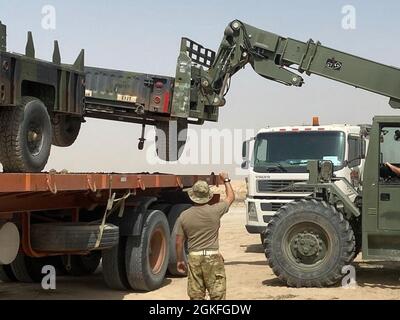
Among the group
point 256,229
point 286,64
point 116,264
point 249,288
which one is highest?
point 286,64

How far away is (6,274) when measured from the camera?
923 cm

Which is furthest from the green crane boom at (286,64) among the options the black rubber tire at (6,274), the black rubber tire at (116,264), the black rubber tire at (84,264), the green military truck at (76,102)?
the black rubber tire at (6,274)

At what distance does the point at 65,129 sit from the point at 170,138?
3146mm

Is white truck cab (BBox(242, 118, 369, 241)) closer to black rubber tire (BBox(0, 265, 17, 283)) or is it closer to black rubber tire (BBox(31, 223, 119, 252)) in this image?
black rubber tire (BBox(0, 265, 17, 283))

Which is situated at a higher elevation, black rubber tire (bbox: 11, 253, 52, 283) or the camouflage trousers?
the camouflage trousers

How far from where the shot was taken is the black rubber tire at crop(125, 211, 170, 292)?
8.02 m

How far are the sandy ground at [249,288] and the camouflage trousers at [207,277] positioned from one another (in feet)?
6.53

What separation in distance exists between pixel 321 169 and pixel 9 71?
4683mm

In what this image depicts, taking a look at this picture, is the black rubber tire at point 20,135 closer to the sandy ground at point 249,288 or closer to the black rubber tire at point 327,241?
the sandy ground at point 249,288

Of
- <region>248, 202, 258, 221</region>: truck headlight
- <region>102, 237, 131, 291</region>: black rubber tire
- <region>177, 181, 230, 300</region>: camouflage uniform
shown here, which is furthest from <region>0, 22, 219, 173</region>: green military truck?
<region>177, 181, 230, 300</region>: camouflage uniform

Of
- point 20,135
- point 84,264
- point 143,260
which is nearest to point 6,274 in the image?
point 84,264

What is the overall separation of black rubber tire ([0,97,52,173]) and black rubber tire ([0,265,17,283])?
7.80 feet

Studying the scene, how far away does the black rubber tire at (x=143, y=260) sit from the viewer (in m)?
8.02

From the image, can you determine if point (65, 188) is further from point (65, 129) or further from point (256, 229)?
point (256, 229)
